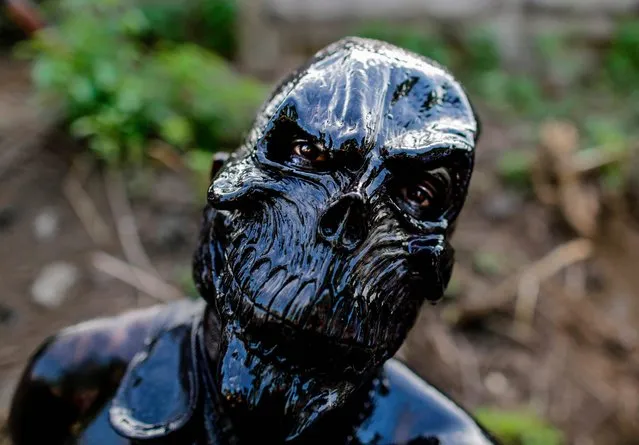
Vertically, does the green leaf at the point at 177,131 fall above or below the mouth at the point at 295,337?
below

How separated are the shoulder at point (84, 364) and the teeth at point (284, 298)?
500mm

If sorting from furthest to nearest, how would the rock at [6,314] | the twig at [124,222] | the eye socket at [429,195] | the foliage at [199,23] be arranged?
1. the foliage at [199,23]
2. the twig at [124,222]
3. the rock at [6,314]
4. the eye socket at [429,195]

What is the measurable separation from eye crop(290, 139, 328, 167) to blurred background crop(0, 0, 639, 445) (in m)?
2.04

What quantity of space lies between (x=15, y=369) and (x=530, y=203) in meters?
2.88

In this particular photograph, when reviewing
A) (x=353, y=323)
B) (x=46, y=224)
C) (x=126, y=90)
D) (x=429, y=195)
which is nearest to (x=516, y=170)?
(x=126, y=90)

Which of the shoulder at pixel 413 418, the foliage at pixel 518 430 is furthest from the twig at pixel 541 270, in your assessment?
the shoulder at pixel 413 418

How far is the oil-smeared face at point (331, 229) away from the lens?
881 millimetres

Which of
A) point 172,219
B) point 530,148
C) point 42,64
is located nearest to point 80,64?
point 42,64

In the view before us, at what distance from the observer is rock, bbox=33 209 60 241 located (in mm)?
3449

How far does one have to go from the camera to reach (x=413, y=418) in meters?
1.26

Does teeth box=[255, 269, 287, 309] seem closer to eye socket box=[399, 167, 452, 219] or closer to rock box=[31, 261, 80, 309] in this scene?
eye socket box=[399, 167, 452, 219]

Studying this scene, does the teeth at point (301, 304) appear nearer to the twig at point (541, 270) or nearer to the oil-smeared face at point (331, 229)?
the oil-smeared face at point (331, 229)

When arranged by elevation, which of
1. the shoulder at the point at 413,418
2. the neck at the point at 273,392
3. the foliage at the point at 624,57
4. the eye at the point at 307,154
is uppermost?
the eye at the point at 307,154

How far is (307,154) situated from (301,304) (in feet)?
0.59
